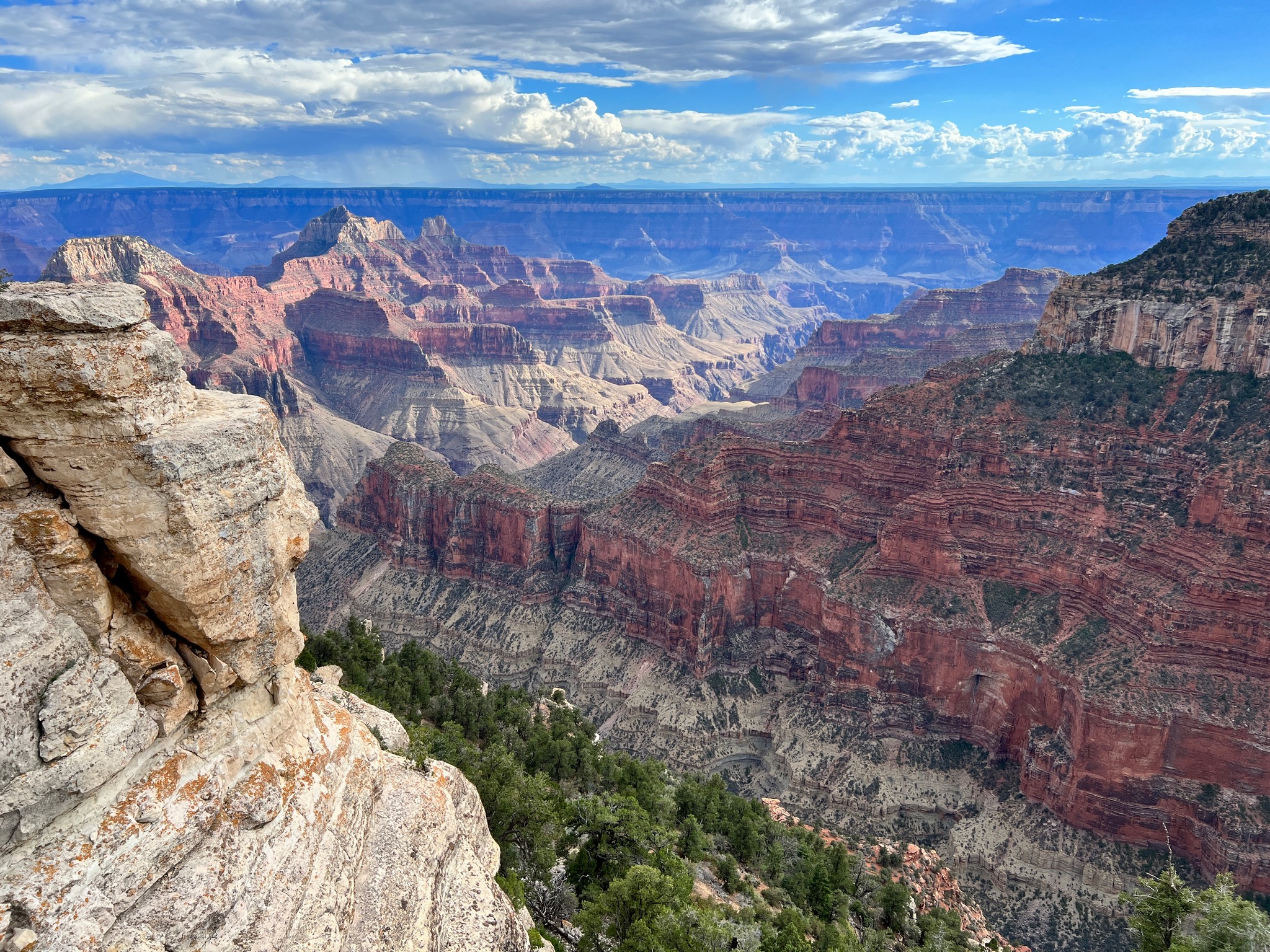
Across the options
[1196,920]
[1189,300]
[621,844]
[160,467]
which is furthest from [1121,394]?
[160,467]

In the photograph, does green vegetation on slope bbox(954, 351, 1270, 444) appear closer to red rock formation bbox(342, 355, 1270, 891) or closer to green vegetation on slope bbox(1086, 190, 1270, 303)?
red rock formation bbox(342, 355, 1270, 891)

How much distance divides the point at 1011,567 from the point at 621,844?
4418cm

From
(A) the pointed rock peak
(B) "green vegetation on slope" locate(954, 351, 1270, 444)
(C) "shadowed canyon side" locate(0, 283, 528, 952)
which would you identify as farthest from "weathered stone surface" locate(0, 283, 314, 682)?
(A) the pointed rock peak

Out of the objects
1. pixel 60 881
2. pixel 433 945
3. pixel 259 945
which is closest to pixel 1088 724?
pixel 433 945

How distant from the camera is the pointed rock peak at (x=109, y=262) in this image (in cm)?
16862

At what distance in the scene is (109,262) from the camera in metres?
180

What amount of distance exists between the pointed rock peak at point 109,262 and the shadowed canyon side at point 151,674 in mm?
177159

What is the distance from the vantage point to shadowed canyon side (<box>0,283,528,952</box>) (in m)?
16.0

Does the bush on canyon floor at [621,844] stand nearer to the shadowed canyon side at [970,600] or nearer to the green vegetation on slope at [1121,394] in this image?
the shadowed canyon side at [970,600]

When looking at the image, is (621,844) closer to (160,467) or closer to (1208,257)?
(160,467)

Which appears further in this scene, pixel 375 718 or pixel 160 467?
pixel 375 718

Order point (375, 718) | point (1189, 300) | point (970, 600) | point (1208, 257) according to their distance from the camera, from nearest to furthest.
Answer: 1. point (375, 718)
2. point (970, 600)
3. point (1189, 300)
4. point (1208, 257)

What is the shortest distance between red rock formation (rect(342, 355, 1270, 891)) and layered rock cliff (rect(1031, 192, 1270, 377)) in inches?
104

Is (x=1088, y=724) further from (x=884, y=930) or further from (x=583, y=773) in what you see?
(x=583, y=773)
